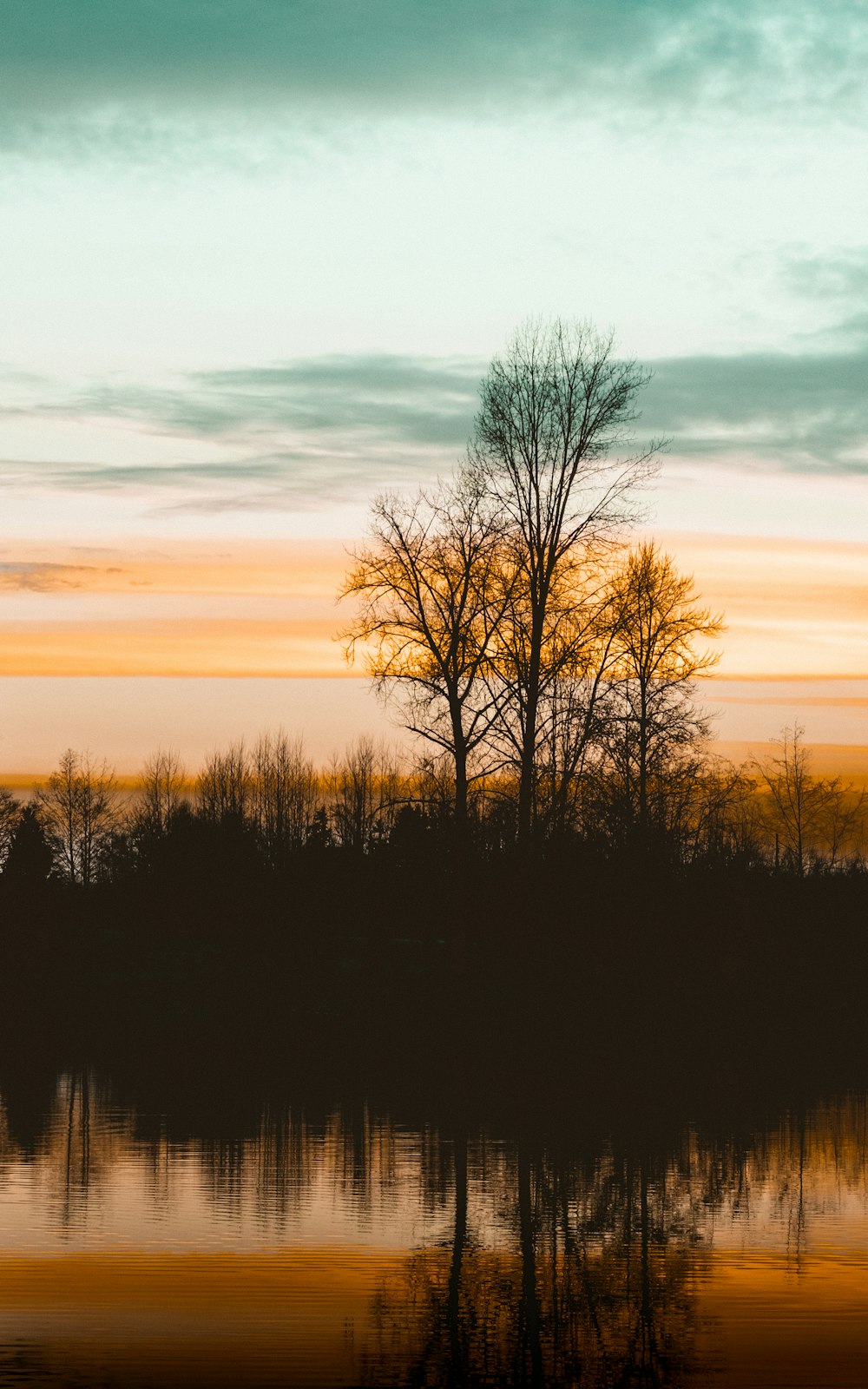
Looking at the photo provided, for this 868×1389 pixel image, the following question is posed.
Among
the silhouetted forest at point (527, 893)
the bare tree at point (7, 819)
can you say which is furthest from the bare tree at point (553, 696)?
the bare tree at point (7, 819)

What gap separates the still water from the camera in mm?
9852

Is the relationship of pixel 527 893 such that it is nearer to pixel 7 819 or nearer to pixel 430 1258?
pixel 430 1258

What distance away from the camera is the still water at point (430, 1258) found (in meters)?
9.85

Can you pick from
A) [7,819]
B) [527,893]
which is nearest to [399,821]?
[527,893]

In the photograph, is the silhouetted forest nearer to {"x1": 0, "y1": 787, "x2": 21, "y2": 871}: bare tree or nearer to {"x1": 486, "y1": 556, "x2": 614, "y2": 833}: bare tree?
{"x1": 486, "y1": 556, "x2": 614, "y2": 833}: bare tree

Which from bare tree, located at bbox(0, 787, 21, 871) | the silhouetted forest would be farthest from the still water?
bare tree, located at bbox(0, 787, 21, 871)

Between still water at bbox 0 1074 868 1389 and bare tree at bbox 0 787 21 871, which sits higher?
bare tree at bbox 0 787 21 871

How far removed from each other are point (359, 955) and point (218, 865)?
12369 millimetres

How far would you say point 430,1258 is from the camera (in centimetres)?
1287

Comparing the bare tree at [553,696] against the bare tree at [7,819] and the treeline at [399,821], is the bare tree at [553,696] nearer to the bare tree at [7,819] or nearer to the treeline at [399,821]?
the treeline at [399,821]

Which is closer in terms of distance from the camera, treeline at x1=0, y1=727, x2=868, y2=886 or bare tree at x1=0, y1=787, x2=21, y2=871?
treeline at x1=0, y1=727, x2=868, y2=886

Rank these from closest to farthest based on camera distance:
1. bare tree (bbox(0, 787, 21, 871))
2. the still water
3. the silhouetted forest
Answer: the still water → the silhouetted forest → bare tree (bbox(0, 787, 21, 871))

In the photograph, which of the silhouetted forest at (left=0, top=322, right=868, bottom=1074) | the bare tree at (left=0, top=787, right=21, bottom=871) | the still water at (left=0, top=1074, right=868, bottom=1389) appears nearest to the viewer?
the still water at (left=0, top=1074, right=868, bottom=1389)

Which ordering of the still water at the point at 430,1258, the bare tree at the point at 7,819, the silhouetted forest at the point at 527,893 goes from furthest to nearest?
1. the bare tree at the point at 7,819
2. the silhouetted forest at the point at 527,893
3. the still water at the point at 430,1258
